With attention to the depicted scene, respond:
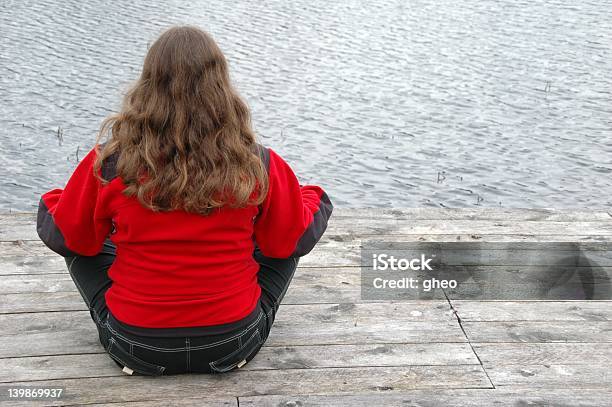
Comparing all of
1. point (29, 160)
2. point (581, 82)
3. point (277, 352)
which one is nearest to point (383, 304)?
point (277, 352)

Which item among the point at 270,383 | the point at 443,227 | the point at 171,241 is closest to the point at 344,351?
the point at 270,383

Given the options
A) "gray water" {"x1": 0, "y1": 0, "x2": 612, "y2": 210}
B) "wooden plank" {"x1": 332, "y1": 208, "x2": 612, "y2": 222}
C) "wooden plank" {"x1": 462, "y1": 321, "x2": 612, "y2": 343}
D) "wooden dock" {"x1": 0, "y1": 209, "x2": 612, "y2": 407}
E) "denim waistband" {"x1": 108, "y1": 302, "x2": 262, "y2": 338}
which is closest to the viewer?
"denim waistband" {"x1": 108, "y1": 302, "x2": 262, "y2": 338}

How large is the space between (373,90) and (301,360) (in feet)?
24.5

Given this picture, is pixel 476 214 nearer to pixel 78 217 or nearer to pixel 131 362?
pixel 131 362

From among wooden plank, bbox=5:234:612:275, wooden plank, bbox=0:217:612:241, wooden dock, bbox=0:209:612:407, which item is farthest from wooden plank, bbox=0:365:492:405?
wooden plank, bbox=0:217:612:241

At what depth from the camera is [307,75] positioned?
10.9 m

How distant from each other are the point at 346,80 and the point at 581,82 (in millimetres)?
2890

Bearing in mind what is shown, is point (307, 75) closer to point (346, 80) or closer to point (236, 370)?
point (346, 80)

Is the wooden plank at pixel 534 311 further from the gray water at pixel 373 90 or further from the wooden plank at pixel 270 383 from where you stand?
the gray water at pixel 373 90

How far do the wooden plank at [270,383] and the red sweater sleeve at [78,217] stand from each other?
18.7 inches

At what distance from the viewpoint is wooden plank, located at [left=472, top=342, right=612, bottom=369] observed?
135 inches

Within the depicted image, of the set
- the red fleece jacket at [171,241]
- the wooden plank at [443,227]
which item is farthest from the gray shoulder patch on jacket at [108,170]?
the wooden plank at [443,227]

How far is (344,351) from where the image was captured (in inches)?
136

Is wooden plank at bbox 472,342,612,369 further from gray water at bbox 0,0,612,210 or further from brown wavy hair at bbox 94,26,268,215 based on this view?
gray water at bbox 0,0,612,210
